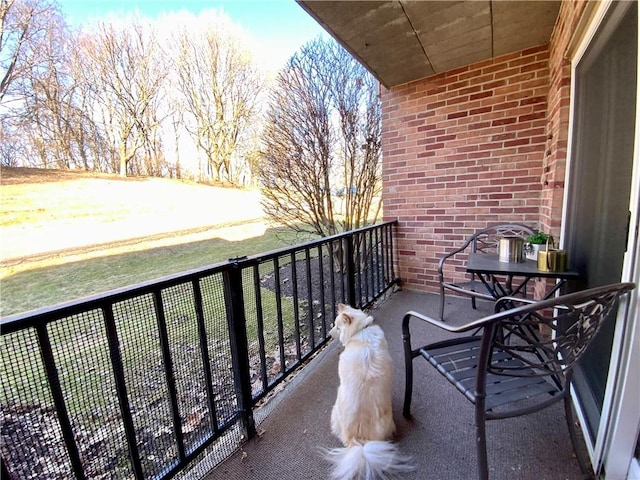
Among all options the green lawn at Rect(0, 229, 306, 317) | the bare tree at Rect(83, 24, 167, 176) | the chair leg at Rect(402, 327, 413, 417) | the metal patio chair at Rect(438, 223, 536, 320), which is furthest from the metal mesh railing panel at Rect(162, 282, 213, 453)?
the bare tree at Rect(83, 24, 167, 176)

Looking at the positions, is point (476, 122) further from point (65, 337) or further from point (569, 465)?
point (65, 337)

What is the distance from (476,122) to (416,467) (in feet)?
9.10

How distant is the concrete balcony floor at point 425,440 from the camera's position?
3.87ft

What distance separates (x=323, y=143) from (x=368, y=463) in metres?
3.39

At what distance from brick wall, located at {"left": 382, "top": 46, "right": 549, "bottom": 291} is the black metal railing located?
Result: 203cm

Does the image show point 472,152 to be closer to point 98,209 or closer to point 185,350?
point 185,350

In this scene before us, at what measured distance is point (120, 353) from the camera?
Answer: 97cm

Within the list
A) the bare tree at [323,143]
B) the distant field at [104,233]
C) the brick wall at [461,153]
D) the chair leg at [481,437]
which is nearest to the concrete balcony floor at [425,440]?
the chair leg at [481,437]

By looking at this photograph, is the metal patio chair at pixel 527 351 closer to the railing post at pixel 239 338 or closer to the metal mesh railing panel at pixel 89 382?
the railing post at pixel 239 338

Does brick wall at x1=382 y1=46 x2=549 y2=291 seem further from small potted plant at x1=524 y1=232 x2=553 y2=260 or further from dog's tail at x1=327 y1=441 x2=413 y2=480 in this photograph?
dog's tail at x1=327 y1=441 x2=413 y2=480

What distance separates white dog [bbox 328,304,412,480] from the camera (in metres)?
1.09

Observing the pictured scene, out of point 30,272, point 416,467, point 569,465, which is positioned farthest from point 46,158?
point 569,465

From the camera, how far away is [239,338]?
135cm

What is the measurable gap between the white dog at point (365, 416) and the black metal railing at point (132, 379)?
49 cm
